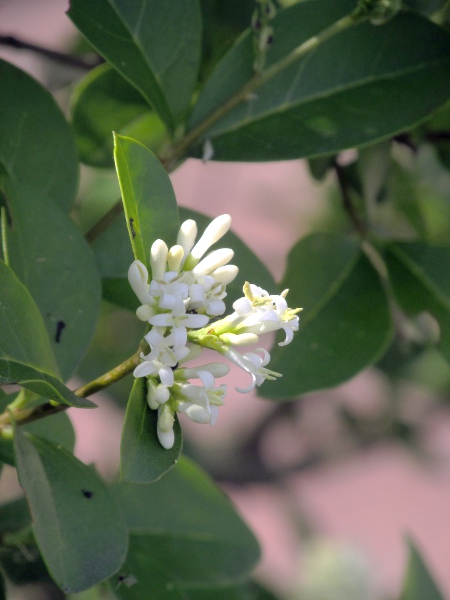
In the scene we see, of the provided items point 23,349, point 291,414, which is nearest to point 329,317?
point 23,349

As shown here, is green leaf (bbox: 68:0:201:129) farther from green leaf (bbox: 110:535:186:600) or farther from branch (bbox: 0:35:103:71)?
green leaf (bbox: 110:535:186:600)

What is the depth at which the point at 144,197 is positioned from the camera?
0.68 m

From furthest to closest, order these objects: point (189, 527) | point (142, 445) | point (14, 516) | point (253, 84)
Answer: point (189, 527) < point (14, 516) < point (253, 84) < point (142, 445)

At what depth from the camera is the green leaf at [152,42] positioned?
0.85 metres

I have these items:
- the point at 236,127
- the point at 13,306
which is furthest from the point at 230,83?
the point at 13,306

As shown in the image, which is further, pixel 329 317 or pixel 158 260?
pixel 329 317

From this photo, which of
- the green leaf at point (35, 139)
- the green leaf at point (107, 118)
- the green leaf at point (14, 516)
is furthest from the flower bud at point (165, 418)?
the green leaf at point (107, 118)

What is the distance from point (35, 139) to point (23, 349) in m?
0.35

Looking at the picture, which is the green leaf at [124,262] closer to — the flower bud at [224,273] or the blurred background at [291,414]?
the flower bud at [224,273]

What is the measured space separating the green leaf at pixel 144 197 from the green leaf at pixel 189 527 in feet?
1.69

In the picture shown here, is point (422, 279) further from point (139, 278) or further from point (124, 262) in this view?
point (139, 278)

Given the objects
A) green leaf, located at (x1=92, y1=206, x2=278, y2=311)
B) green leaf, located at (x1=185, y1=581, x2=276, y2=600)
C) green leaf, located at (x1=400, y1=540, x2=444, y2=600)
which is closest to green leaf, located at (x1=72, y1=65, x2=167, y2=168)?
green leaf, located at (x1=92, y1=206, x2=278, y2=311)

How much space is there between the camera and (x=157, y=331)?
2.08 feet

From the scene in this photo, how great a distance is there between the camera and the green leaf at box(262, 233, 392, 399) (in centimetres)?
101
